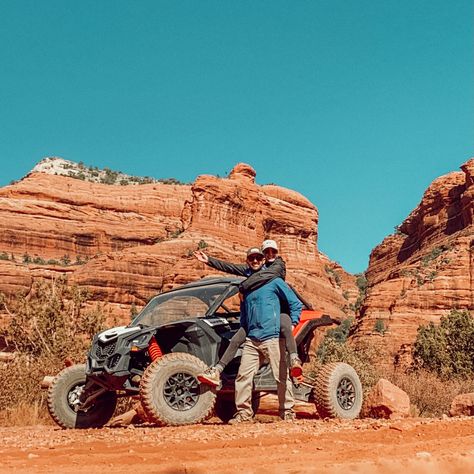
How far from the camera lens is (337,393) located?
28.5 feet

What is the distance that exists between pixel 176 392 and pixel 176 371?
24 centimetres

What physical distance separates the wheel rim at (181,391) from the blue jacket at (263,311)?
883mm

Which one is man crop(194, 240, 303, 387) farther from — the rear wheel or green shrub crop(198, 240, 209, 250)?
green shrub crop(198, 240, 209, 250)

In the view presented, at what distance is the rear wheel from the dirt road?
2.49 feet

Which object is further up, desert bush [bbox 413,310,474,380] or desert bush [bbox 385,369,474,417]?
desert bush [bbox 413,310,474,380]

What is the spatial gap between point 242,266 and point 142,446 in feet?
11.9

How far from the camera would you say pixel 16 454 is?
547cm

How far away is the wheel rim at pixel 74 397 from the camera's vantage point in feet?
30.1

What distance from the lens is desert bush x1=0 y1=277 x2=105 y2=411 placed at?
516 inches

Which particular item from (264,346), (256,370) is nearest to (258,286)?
(264,346)

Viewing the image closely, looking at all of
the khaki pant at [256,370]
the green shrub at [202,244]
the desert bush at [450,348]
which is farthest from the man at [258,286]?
the green shrub at [202,244]

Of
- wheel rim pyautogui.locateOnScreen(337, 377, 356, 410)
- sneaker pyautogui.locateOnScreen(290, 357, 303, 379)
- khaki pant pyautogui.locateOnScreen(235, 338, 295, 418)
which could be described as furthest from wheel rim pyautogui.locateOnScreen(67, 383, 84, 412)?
wheel rim pyautogui.locateOnScreen(337, 377, 356, 410)

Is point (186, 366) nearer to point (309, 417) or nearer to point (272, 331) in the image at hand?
point (272, 331)

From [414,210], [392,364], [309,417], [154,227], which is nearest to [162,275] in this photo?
[154,227]
